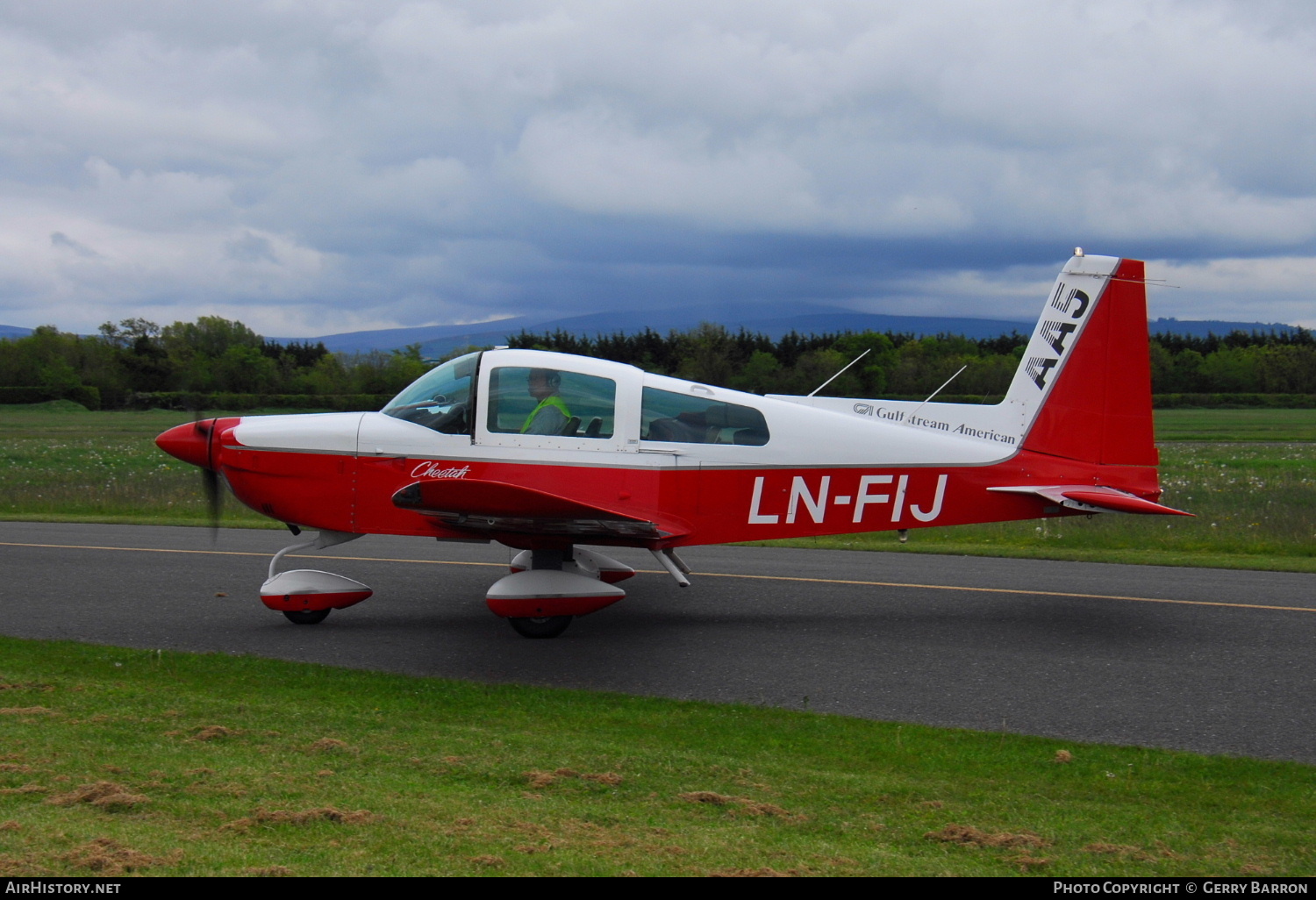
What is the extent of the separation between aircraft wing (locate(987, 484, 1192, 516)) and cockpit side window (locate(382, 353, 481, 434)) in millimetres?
4549

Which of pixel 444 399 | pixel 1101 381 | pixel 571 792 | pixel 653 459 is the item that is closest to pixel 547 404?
pixel 444 399

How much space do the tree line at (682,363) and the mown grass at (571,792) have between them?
6.55 m

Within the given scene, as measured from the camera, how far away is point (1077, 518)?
17.0 metres

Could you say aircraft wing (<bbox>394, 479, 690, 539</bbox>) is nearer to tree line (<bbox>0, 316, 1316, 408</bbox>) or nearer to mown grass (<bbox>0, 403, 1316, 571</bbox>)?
tree line (<bbox>0, 316, 1316, 408</bbox>)

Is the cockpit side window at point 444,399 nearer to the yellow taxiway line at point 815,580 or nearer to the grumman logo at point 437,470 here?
the grumman logo at point 437,470

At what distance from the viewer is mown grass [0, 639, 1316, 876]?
3879mm

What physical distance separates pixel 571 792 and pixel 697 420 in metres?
4.38

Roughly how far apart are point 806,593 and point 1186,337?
6198 centimetres

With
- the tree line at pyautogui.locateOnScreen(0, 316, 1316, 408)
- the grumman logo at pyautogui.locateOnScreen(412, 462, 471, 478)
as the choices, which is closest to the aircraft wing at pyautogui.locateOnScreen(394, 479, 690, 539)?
the grumman logo at pyautogui.locateOnScreen(412, 462, 471, 478)

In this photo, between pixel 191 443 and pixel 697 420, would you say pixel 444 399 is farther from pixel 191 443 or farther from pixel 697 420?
pixel 191 443

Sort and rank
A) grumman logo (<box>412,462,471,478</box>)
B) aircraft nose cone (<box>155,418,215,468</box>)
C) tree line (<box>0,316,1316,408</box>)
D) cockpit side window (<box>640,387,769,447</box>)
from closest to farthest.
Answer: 1. grumman logo (<box>412,462,471,478</box>)
2. cockpit side window (<box>640,387,769,447</box>)
3. aircraft nose cone (<box>155,418,215,468</box>)
4. tree line (<box>0,316,1316,408</box>)

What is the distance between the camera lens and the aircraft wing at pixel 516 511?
7203 mm
